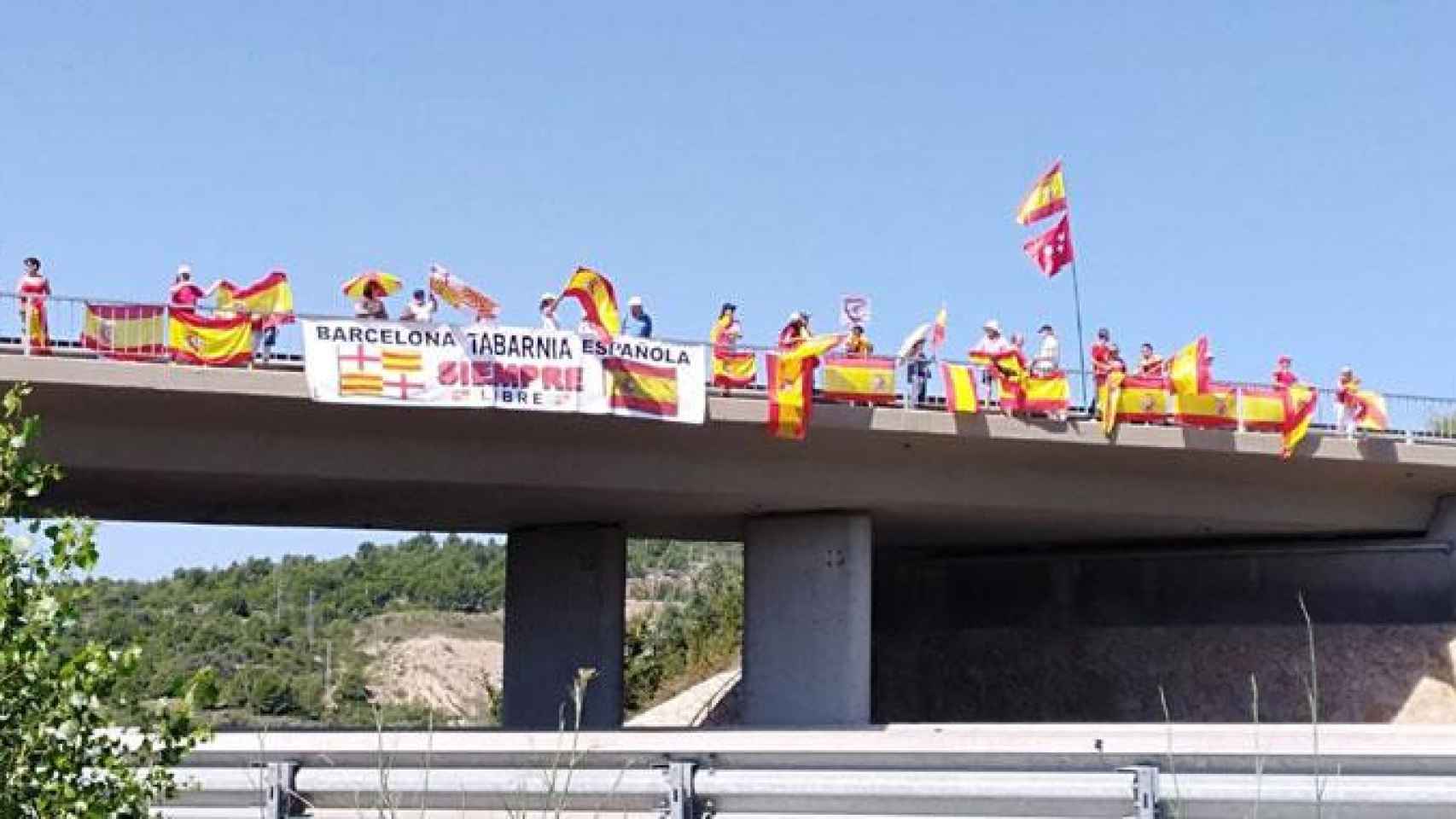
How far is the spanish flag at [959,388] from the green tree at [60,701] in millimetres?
22686

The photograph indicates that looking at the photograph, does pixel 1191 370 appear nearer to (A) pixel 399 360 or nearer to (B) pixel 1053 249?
(B) pixel 1053 249

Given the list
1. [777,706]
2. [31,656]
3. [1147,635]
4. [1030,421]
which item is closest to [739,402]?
[1030,421]

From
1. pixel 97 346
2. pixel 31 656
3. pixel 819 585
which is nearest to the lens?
pixel 31 656

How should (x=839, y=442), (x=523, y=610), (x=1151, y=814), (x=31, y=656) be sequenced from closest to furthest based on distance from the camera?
(x=31, y=656), (x=1151, y=814), (x=839, y=442), (x=523, y=610)

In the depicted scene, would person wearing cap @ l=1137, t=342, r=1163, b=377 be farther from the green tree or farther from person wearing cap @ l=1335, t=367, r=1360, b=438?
the green tree

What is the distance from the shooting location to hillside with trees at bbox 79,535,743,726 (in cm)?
5444

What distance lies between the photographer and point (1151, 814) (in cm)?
763

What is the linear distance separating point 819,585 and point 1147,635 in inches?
309

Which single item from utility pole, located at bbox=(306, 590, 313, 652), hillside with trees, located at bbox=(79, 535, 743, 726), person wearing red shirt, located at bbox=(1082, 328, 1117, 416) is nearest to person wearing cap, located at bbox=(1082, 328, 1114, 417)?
person wearing red shirt, located at bbox=(1082, 328, 1117, 416)

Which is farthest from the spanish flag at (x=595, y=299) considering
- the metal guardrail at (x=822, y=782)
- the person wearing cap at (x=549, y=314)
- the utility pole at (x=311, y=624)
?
the utility pole at (x=311, y=624)

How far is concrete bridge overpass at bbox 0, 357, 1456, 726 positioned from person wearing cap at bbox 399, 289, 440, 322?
1.33 m

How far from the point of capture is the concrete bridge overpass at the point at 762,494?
26.6 m

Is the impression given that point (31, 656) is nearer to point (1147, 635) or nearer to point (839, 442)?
point (839, 442)

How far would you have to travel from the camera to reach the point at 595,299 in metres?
27.3
